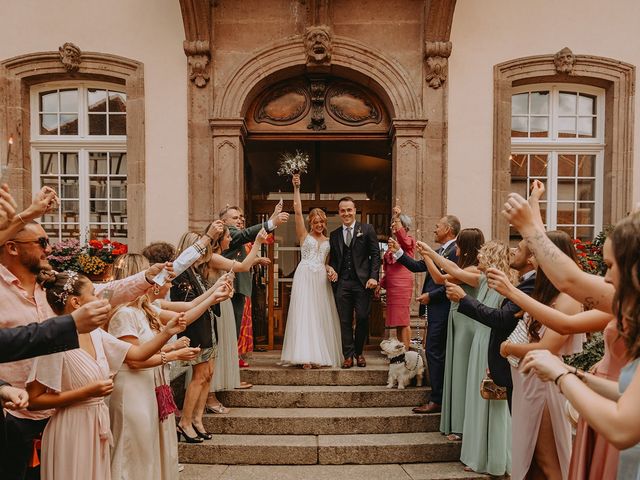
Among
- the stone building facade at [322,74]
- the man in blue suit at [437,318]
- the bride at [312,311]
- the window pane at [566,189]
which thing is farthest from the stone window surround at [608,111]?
the bride at [312,311]

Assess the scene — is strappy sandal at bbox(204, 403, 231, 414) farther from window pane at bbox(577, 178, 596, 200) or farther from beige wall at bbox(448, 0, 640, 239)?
window pane at bbox(577, 178, 596, 200)

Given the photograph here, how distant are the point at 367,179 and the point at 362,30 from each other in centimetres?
236

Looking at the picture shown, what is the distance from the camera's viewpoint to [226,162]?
695cm

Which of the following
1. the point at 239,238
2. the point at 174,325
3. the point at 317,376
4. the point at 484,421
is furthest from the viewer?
the point at 317,376

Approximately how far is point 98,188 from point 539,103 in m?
7.01

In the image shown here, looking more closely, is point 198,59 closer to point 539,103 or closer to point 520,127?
point 520,127

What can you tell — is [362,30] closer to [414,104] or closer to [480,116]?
[414,104]

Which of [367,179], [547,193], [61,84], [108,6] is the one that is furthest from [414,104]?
[61,84]

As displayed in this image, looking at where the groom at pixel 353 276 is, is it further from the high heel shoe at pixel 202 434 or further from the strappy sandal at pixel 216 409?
the high heel shoe at pixel 202 434

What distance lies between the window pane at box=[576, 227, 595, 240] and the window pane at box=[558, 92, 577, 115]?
1814mm

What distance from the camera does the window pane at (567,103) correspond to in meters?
7.58

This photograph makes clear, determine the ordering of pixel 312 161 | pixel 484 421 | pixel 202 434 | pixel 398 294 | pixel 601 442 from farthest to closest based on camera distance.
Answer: pixel 312 161
pixel 398 294
pixel 202 434
pixel 484 421
pixel 601 442

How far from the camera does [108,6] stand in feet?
23.1


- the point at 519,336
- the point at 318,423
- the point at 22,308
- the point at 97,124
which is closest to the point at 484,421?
the point at 519,336
